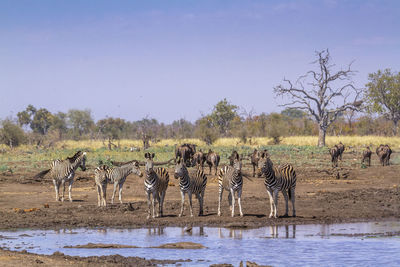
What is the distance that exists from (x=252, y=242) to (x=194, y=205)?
6015 millimetres

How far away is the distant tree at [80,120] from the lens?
102688 mm

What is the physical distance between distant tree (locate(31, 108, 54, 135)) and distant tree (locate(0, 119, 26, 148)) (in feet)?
123

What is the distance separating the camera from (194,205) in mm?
19609

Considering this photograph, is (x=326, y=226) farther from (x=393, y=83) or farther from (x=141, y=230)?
(x=393, y=83)

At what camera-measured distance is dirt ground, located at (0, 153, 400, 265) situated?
16438 millimetres

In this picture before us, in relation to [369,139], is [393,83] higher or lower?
higher

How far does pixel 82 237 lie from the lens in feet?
47.5

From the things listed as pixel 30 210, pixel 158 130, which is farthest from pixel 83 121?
pixel 30 210

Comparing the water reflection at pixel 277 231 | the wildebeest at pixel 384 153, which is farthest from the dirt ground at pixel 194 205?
the wildebeest at pixel 384 153

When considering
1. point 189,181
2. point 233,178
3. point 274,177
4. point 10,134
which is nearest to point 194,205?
point 189,181

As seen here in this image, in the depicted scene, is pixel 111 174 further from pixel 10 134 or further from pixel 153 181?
pixel 10 134

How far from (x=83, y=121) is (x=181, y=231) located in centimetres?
9117

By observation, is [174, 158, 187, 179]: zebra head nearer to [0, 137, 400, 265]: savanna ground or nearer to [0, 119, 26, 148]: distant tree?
[0, 137, 400, 265]: savanna ground

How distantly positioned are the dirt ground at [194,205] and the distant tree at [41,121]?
7110 centimetres
